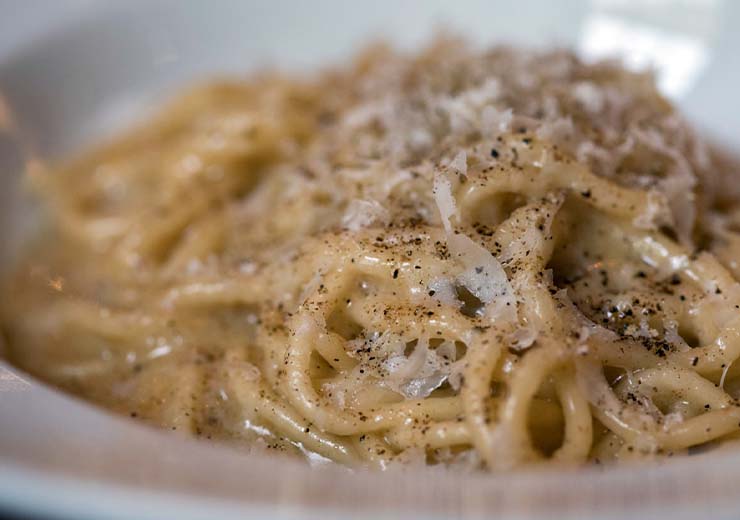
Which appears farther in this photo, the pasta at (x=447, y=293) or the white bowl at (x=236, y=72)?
the pasta at (x=447, y=293)

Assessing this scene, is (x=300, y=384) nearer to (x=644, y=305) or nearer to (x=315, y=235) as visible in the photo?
(x=315, y=235)

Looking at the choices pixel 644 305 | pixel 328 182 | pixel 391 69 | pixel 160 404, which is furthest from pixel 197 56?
pixel 644 305

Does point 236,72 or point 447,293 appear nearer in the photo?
point 447,293

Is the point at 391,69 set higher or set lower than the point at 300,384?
higher

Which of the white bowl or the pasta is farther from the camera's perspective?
the pasta

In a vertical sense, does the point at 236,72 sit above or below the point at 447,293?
below
